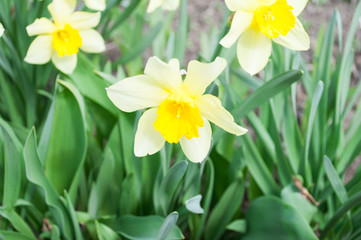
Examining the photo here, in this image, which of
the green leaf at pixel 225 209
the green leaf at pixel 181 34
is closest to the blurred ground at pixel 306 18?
the green leaf at pixel 181 34

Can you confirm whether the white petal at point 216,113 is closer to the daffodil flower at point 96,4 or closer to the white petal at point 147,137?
the white petal at point 147,137

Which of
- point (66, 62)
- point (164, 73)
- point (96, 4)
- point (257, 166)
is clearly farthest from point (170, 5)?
point (257, 166)

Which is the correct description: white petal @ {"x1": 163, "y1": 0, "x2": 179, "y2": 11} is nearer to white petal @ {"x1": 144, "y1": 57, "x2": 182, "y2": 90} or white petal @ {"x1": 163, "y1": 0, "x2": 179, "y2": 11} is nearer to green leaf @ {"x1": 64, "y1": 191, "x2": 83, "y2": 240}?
white petal @ {"x1": 144, "y1": 57, "x2": 182, "y2": 90}

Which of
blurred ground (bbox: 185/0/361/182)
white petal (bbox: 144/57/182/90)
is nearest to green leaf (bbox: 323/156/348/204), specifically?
white petal (bbox: 144/57/182/90)

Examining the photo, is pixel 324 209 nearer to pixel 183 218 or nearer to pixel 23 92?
pixel 183 218

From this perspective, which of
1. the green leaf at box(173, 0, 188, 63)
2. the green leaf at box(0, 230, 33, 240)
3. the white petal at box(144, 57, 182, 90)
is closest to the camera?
the white petal at box(144, 57, 182, 90)

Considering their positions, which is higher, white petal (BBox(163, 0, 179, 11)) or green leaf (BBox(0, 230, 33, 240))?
white petal (BBox(163, 0, 179, 11))
